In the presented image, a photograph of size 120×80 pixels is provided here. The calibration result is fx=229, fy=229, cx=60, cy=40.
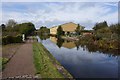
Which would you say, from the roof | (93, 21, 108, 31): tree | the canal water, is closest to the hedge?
the canal water

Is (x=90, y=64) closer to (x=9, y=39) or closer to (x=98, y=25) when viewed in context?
(x=9, y=39)

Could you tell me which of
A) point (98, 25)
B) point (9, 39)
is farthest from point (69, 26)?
point (9, 39)

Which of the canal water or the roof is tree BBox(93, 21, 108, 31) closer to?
the roof

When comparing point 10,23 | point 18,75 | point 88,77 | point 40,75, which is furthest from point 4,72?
point 10,23

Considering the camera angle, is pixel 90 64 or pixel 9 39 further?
pixel 9 39

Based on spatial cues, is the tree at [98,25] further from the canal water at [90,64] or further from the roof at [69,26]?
the canal water at [90,64]

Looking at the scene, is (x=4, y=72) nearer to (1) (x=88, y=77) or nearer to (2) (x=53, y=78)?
(2) (x=53, y=78)

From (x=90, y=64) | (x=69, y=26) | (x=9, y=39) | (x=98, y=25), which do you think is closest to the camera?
(x=90, y=64)

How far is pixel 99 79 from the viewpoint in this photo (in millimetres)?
13305

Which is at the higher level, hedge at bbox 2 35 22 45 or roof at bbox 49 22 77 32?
roof at bbox 49 22 77 32

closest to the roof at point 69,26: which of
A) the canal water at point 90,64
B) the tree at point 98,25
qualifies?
the tree at point 98,25

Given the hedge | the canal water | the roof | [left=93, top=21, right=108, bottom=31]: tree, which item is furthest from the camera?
the roof

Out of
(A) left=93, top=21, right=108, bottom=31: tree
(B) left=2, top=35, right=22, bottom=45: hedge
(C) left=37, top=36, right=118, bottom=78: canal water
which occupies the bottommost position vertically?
(C) left=37, top=36, right=118, bottom=78: canal water

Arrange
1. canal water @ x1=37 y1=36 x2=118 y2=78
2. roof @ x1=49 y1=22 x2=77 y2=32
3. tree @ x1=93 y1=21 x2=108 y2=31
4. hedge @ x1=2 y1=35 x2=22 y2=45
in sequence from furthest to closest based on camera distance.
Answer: roof @ x1=49 y1=22 x2=77 y2=32 → tree @ x1=93 y1=21 x2=108 y2=31 → hedge @ x1=2 y1=35 x2=22 y2=45 → canal water @ x1=37 y1=36 x2=118 y2=78
